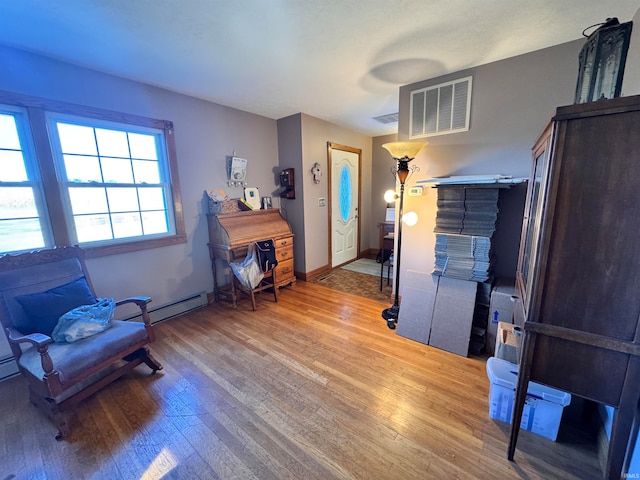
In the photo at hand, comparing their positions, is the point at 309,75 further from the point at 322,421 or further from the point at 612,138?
the point at 322,421

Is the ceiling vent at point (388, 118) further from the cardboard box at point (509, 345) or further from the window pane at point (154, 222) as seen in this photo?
the window pane at point (154, 222)

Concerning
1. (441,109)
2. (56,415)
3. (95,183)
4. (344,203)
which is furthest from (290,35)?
(344,203)

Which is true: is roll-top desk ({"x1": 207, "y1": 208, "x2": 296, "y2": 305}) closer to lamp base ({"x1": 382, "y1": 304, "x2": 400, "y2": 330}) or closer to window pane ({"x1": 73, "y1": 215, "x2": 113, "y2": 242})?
window pane ({"x1": 73, "y1": 215, "x2": 113, "y2": 242})

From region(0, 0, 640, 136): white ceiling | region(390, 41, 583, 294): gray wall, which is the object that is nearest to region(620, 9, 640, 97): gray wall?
region(0, 0, 640, 136): white ceiling

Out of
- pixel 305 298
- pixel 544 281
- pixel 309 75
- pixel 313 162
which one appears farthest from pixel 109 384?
pixel 313 162

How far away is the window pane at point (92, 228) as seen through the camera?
2334mm

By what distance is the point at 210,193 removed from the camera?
313cm

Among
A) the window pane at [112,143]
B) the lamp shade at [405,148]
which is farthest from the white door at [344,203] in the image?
the window pane at [112,143]

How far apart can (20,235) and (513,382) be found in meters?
3.70

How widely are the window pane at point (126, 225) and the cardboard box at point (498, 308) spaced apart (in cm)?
351

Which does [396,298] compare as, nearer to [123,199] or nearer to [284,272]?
[284,272]

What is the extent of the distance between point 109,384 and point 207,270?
1.55 metres

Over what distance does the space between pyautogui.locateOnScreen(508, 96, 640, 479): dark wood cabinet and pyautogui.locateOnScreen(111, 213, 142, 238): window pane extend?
332cm

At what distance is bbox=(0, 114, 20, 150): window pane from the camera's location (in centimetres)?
194
